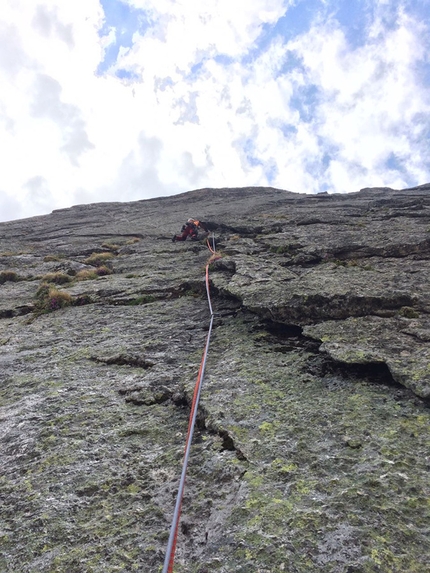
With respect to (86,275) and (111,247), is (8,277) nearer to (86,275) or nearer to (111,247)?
(86,275)

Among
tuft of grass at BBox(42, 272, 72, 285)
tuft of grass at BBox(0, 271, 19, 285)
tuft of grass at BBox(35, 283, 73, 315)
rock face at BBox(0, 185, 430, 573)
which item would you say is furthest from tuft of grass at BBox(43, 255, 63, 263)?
tuft of grass at BBox(35, 283, 73, 315)

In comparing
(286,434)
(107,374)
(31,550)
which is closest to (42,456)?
(31,550)

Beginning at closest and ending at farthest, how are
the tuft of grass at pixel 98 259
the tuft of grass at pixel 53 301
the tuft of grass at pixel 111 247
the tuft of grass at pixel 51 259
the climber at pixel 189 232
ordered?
the tuft of grass at pixel 53 301 → the tuft of grass at pixel 98 259 → the tuft of grass at pixel 51 259 → the tuft of grass at pixel 111 247 → the climber at pixel 189 232

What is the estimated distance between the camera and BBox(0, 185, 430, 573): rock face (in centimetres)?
416

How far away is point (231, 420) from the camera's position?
595 centimetres

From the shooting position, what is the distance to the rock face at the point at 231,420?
4.16 meters

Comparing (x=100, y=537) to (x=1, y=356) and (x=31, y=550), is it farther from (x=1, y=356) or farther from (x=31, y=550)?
(x=1, y=356)

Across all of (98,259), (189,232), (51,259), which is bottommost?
(98,259)

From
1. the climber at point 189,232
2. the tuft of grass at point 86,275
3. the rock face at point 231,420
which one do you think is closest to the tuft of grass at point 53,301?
the rock face at point 231,420

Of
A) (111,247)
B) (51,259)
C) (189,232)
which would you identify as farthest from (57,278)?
(189,232)

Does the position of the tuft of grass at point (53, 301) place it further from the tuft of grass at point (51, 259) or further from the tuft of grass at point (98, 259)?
the tuft of grass at point (51, 259)

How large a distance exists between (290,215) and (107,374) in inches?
709

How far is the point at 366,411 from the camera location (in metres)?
5.71

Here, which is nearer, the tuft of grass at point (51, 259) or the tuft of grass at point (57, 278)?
the tuft of grass at point (57, 278)
